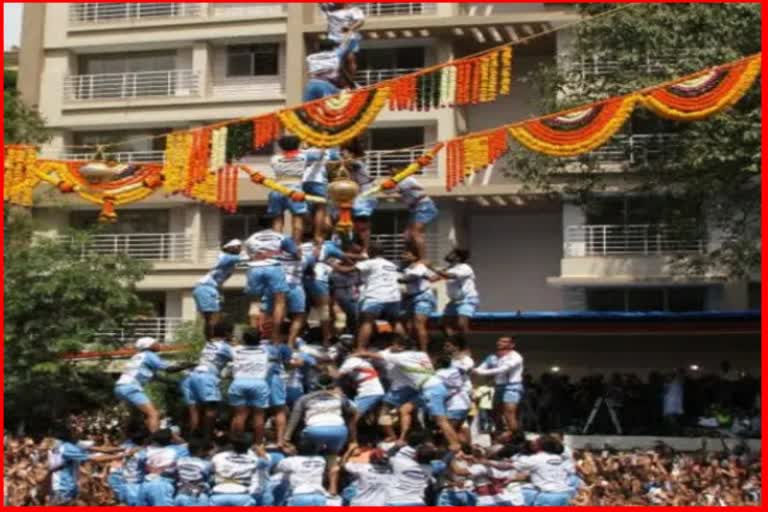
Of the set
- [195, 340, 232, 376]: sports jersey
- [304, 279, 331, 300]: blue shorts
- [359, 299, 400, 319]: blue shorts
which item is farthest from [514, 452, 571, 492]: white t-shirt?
[304, 279, 331, 300]: blue shorts

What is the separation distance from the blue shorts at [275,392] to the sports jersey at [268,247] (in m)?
1.40

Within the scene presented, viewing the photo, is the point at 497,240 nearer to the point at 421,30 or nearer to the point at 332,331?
the point at 421,30

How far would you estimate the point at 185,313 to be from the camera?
90.3 ft

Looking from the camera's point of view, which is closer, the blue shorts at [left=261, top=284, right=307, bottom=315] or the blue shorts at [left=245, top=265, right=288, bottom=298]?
the blue shorts at [left=245, top=265, right=288, bottom=298]

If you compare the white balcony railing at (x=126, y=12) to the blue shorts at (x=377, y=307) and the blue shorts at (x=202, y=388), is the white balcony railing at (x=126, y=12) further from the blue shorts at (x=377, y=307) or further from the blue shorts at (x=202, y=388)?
the blue shorts at (x=202, y=388)

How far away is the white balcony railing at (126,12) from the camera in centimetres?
2873

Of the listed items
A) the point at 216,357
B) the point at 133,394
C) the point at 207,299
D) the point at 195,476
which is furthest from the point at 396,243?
the point at 195,476

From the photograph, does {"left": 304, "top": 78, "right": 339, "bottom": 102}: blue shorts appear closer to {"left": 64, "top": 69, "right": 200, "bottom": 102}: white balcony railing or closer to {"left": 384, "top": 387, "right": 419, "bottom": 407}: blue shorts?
{"left": 384, "top": 387, "right": 419, "bottom": 407}: blue shorts

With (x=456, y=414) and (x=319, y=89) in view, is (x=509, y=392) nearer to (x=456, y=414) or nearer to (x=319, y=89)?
(x=456, y=414)

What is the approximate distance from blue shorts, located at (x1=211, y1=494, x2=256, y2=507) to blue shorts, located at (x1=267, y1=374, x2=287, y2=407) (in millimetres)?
2143

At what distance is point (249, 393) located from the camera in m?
12.2

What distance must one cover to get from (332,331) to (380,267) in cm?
163

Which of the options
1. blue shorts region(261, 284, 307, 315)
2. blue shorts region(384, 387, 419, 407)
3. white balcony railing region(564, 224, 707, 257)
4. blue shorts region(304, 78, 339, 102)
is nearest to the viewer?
blue shorts region(384, 387, 419, 407)

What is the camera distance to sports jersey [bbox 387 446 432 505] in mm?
10422
